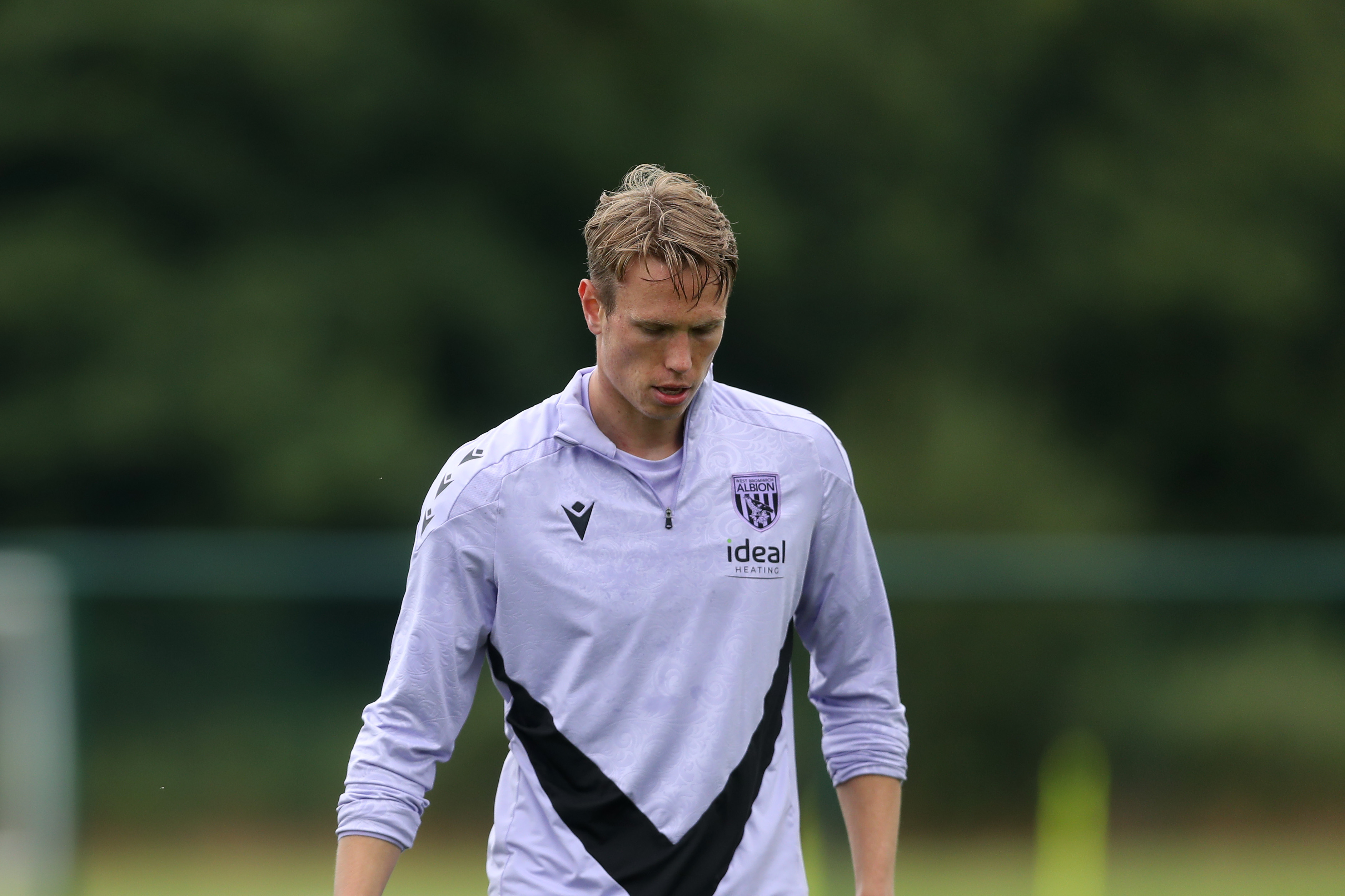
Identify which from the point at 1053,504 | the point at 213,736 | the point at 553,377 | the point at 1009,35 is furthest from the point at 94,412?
the point at 1009,35

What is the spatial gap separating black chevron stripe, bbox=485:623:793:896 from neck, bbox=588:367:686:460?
1.28ft

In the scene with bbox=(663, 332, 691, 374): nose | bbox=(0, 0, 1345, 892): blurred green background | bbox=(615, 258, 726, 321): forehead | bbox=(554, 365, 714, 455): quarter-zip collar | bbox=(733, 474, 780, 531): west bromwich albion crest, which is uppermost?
bbox=(0, 0, 1345, 892): blurred green background

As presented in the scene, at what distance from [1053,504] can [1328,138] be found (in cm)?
343

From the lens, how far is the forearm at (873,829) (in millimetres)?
2588

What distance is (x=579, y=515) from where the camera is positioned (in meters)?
2.48

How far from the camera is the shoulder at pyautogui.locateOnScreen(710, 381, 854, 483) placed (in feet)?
8.52

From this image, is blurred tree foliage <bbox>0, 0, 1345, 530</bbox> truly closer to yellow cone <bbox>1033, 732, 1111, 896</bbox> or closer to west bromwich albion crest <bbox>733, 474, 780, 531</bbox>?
yellow cone <bbox>1033, 732, 1111, 896</bbox>

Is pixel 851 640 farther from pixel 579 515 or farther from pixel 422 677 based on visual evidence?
pixel 422 677

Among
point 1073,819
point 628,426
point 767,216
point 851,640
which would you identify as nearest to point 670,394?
point 628,426

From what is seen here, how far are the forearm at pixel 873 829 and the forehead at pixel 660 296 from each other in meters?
0.79

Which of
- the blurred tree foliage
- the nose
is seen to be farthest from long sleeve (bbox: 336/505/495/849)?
the blurred tree foliage

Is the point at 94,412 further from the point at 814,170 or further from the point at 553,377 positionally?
the point at 814,170

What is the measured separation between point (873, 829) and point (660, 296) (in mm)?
896

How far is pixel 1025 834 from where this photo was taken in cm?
712
